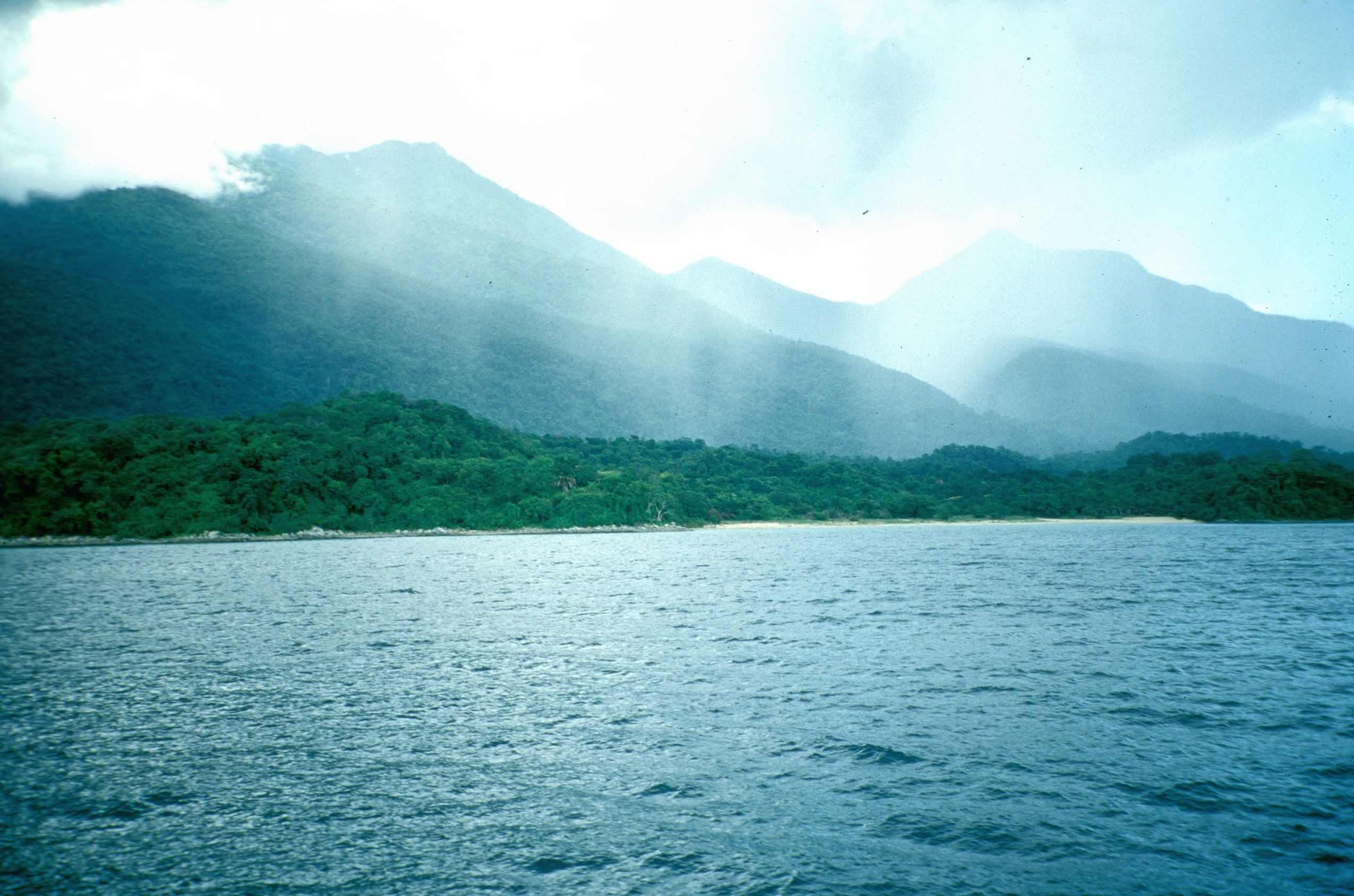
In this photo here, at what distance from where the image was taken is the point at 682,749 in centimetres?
2294

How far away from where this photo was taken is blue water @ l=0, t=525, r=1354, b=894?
15.3 m

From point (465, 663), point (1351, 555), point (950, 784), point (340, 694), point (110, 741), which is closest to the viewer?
point (950, 784)

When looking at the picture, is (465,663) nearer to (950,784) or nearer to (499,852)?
(499,852)

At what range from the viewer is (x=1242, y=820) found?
17.4m

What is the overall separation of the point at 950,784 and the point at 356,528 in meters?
178

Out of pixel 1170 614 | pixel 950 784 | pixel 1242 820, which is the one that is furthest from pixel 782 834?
pixel 1170 614

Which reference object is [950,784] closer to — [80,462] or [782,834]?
[782,834]

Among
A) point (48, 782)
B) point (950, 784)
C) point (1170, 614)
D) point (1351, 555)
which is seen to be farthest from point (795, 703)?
point (1351, 555)

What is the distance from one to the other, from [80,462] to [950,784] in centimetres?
18204

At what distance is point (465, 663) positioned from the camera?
119 feet

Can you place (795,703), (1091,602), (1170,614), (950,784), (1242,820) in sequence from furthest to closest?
(1091,602) < (1170,614) < (795,703) < (950,784) < (1242,820)

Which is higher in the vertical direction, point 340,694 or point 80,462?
point 80,462

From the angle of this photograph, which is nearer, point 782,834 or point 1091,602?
point 782,834

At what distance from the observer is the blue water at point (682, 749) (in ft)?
50.3
